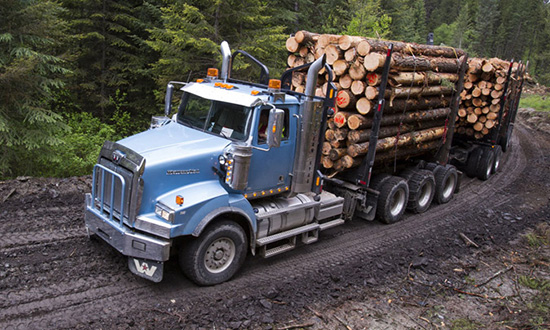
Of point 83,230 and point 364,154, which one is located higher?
point 364,154

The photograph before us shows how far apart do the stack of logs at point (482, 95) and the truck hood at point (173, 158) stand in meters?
10.1

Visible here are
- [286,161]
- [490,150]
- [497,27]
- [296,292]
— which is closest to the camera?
[296,292]

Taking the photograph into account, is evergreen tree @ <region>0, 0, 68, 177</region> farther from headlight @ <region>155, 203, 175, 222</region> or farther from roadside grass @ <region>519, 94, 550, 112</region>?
roadside grass @ <region>519, 94, 550, 112</region>

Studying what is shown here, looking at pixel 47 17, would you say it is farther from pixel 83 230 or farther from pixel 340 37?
pixel 340 37

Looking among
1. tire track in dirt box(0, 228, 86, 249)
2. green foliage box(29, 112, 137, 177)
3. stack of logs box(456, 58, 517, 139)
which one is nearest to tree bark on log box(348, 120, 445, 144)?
stack of logs box(456, 58, 517, 139)

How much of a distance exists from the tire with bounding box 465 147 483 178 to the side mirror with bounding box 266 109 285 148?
1002 cm

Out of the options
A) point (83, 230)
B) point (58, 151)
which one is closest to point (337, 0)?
point (58, 151)

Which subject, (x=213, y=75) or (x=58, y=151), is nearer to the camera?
(x=213, y=75)

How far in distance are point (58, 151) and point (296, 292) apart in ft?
26.2

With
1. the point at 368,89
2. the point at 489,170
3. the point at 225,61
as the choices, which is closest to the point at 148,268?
the point at 225,61

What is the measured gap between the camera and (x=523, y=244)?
8.80 m

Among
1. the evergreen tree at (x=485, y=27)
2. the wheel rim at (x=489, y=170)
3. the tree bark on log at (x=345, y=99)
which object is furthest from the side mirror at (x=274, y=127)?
the evergreen tree at (x=485, y=27)

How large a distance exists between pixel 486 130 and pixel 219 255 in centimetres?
1111

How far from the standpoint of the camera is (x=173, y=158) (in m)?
5.86
